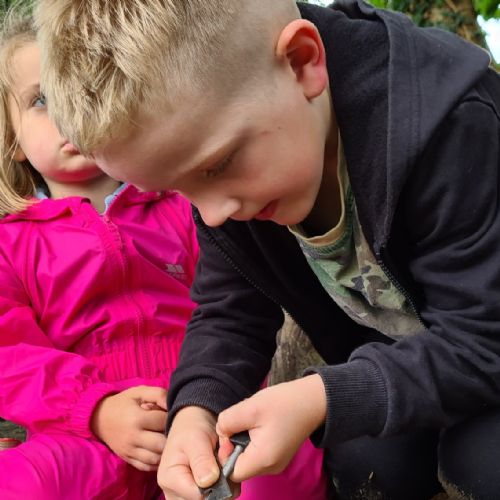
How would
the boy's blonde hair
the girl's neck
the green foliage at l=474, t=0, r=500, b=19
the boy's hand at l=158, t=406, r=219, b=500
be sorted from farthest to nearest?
the green foliage at l=474, t=0, r=500, b=19, the girl's neck, the boy's hand at l=158, t=406, r=219, b=500, the boy's blonde hair

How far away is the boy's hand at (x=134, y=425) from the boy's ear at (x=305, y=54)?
0.64m

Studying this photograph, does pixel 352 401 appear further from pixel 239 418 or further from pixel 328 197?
pixel 328 197

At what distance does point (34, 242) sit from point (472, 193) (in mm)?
880

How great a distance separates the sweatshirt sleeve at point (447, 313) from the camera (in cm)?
99

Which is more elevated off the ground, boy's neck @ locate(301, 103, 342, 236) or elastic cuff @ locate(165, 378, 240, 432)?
boy's neck @ locate(301, 103, 342, 236)

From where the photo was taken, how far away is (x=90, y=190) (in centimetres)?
164

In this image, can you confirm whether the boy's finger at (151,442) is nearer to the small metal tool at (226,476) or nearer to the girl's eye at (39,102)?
the small metal tool at (226,476)

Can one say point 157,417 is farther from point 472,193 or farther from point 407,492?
point 472,193

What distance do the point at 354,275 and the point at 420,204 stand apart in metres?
0.25

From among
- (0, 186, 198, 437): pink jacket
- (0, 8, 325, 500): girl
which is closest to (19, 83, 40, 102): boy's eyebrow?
(0, 8, 325, 500): girl

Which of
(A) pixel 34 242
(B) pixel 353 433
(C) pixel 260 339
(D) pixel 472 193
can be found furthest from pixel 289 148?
(A) pixel 34 242

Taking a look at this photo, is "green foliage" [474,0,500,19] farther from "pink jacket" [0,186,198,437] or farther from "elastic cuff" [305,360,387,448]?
"elastic cuff" [305,360,387,448]

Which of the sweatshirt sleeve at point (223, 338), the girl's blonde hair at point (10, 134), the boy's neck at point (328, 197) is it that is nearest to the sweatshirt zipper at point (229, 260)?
the sweatshirt sleeve at point (223, 338)

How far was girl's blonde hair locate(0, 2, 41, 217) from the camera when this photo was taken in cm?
161
